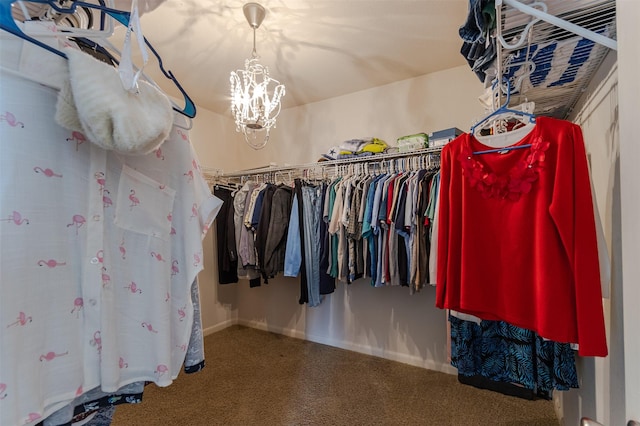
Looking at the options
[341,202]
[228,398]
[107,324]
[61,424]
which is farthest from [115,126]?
[228,398]

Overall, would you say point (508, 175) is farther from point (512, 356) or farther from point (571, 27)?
point (512, 356)

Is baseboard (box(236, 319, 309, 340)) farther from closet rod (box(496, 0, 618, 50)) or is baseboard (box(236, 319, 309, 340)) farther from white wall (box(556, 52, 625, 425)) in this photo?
closet rod (box(496, 0, 618, 50))

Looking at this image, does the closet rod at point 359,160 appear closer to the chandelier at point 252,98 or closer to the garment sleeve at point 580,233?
the chandelier at point 252,98

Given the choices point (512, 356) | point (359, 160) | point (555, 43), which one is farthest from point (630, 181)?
point (359, 160)

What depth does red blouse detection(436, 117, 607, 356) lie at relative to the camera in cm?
86

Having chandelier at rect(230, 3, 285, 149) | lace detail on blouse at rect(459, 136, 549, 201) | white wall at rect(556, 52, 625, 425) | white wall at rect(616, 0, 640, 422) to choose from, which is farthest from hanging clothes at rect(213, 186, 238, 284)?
white wall at rect(616, 0, 640, 422)

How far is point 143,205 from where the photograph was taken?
707 mm

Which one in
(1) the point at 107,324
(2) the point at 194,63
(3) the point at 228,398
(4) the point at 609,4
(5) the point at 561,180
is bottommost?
(3) the point at 228,398

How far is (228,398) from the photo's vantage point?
200 cm

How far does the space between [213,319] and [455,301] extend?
9.29 ft

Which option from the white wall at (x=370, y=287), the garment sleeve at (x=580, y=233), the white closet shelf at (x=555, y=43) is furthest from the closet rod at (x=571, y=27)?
the white wall at (x=370, y=287)

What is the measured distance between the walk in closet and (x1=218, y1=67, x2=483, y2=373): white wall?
4cm

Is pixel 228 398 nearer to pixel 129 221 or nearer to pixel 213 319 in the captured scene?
pixel 213 319

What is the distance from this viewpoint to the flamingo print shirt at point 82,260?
49 centimetres
